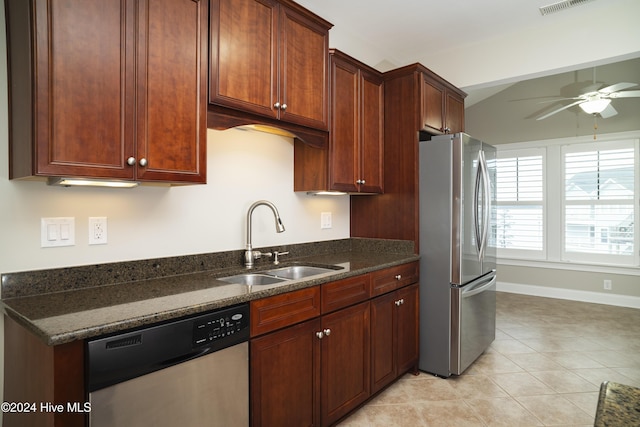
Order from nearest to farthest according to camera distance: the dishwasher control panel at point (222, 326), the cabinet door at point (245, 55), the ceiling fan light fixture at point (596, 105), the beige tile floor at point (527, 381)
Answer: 1. the dishwasher control panel at point (222, 326)
2. the cabinet door at point (245, 55)
3. the beige tile floor at point (527, 381)
4. the ceiling fan light fixture at point (596, 105)

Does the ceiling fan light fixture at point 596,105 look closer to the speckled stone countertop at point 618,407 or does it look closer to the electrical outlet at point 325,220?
the electrical outlet at point 325,220

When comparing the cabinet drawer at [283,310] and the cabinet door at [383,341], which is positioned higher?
the cabinet drawer at [283,310]

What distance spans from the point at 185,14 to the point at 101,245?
44.1 inches

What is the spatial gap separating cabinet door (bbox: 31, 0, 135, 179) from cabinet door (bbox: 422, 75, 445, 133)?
86.4 inches

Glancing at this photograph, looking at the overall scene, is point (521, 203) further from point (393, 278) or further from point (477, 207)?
point (393, 278)

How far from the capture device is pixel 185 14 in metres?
1.69

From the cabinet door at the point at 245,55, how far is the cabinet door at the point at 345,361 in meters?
1.24

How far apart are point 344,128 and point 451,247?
1177 mm

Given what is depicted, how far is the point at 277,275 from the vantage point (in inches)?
95.5

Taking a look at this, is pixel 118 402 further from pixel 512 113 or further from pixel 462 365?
pixel 512 113

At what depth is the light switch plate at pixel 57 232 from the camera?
62.1 inches

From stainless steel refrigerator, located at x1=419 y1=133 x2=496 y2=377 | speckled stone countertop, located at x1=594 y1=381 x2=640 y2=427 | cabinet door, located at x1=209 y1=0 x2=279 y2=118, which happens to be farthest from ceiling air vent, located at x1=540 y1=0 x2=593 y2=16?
speckled stone countertop, located at x1=594 y1=381 x2=640 y2=427

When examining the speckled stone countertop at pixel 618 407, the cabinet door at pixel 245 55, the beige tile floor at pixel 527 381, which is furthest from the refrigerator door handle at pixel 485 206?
the speckled stone countertop at pixel 618 407

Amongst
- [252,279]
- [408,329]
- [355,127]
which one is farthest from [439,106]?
[252,279]
